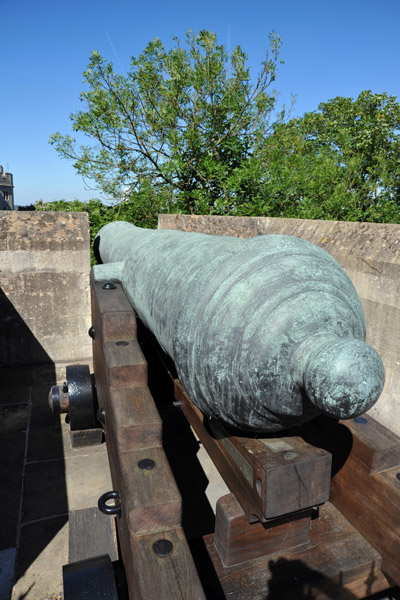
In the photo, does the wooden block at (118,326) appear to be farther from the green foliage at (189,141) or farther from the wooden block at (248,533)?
the green foliage at (189,141)

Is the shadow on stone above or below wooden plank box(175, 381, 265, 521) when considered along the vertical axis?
below

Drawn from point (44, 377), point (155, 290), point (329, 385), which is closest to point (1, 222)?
point (44, 377)

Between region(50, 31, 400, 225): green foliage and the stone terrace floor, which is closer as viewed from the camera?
the stone terrace floor

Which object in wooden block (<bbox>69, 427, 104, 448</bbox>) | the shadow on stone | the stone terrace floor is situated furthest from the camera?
wooden block (<bbox>69, 427, 104, 448</bbox>)

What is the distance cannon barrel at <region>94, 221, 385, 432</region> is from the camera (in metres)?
0.98

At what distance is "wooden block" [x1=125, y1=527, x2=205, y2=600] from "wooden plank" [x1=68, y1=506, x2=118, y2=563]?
3.24 feet

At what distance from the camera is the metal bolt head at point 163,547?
134 centimetres

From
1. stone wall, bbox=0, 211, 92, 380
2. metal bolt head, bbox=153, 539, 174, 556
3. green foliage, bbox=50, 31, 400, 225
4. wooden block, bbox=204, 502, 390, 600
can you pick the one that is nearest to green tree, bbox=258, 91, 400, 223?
green foliage, bbox=50, 31, 400, 225

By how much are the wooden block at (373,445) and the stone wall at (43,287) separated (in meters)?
3.83

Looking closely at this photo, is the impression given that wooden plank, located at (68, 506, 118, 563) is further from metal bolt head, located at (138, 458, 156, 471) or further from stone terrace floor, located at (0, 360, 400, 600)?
metal bolt head, located at (138, 458, 156, 471)

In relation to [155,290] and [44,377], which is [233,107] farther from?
[155,290]

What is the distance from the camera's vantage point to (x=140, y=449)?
1.74m

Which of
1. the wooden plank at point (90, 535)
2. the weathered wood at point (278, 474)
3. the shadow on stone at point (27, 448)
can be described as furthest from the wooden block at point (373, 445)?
the shadow on stone at point (27, 448)

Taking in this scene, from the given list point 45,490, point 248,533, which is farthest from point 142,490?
point 45,490
